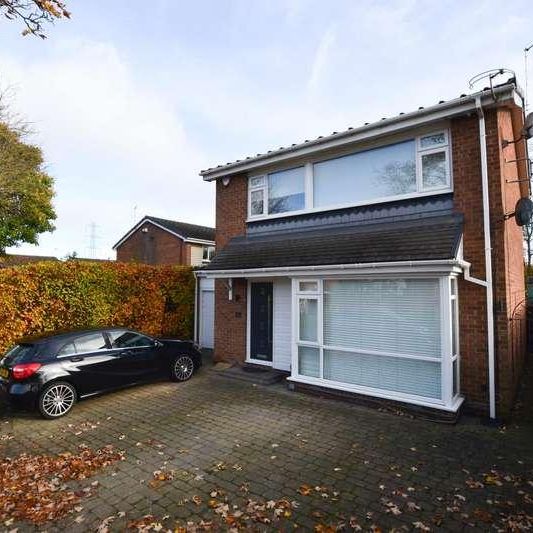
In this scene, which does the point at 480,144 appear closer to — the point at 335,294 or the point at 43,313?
the point at 335,294

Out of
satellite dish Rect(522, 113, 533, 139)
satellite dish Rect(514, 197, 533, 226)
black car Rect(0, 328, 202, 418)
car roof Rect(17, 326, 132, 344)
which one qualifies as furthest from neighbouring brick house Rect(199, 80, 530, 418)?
car roof Rect(17, 326, 132, 344)

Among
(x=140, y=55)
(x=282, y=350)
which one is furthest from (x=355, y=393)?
(x=140, y=55)

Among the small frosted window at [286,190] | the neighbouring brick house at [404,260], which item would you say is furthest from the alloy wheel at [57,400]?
the small frosted window at [286,190]

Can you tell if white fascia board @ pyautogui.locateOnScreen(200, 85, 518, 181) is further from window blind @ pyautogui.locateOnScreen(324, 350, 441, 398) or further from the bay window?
window blind @ pyautogui.locateOnScreen(324, 350, 441, 398)

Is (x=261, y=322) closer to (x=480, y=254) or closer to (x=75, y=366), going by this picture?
(x=75, y=366)

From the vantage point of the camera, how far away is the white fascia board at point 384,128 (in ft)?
20.5

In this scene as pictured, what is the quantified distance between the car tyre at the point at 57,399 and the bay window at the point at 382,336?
14.6 ft

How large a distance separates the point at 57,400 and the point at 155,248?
19835mm

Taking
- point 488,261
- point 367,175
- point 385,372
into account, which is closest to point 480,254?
point 488,261

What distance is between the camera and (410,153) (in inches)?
293

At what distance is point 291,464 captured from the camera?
456 cm

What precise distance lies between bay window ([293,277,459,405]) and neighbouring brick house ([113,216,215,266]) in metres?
15.3

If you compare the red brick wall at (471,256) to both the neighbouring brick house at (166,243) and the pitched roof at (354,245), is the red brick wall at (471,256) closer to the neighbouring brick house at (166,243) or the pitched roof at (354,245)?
the pitched roof at (354,245)

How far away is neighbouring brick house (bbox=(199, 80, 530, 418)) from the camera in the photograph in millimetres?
6172
